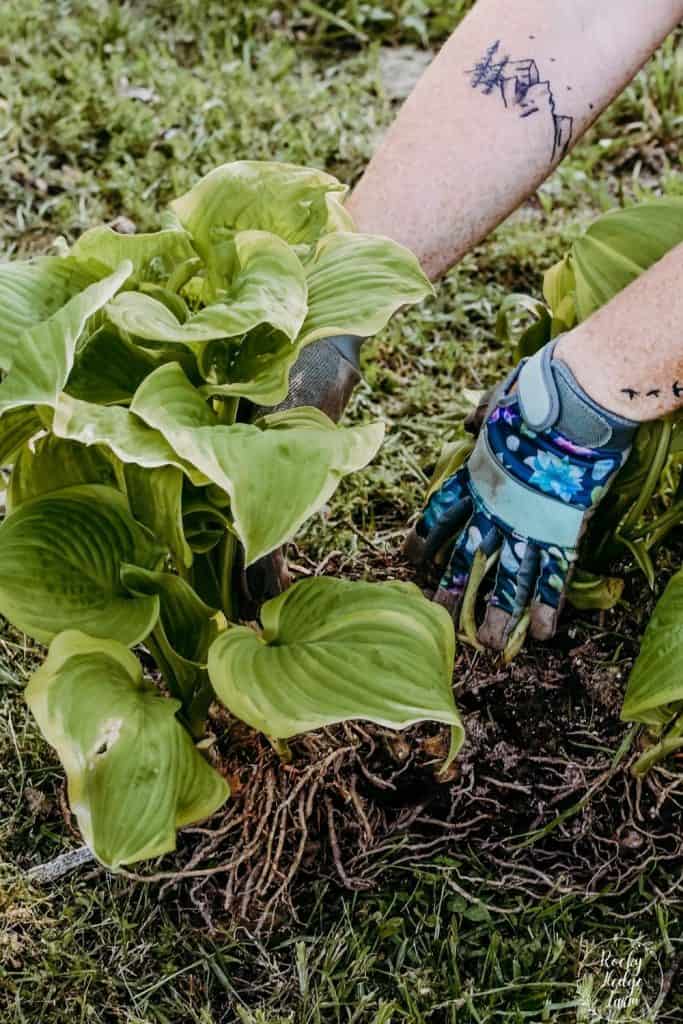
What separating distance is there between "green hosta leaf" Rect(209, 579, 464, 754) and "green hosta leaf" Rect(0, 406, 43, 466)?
11.3 inches

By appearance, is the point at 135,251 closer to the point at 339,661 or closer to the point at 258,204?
the point at 258,204

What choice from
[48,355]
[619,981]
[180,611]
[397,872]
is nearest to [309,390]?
[180,611]

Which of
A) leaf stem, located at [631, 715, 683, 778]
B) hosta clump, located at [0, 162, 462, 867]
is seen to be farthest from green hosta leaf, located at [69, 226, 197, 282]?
leaf stem, located at [631, 715, 683, 778]

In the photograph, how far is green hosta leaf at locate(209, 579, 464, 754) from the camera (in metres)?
1.08

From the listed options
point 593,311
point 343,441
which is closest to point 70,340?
point 343,441

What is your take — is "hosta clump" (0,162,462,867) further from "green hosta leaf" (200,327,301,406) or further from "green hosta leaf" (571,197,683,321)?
"green hosta leaf" (571,197,683,321)

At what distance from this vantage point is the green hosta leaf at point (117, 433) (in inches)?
40.7

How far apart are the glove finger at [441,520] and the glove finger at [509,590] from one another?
0.09m

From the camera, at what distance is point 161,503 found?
1.17 m

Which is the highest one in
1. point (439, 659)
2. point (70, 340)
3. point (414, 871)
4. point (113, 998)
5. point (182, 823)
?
point (70, 340)

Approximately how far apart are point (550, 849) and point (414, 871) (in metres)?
0.18

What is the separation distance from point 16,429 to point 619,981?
915mm

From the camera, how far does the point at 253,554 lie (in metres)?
1.03

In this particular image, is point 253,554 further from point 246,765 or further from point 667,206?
point 667,206
